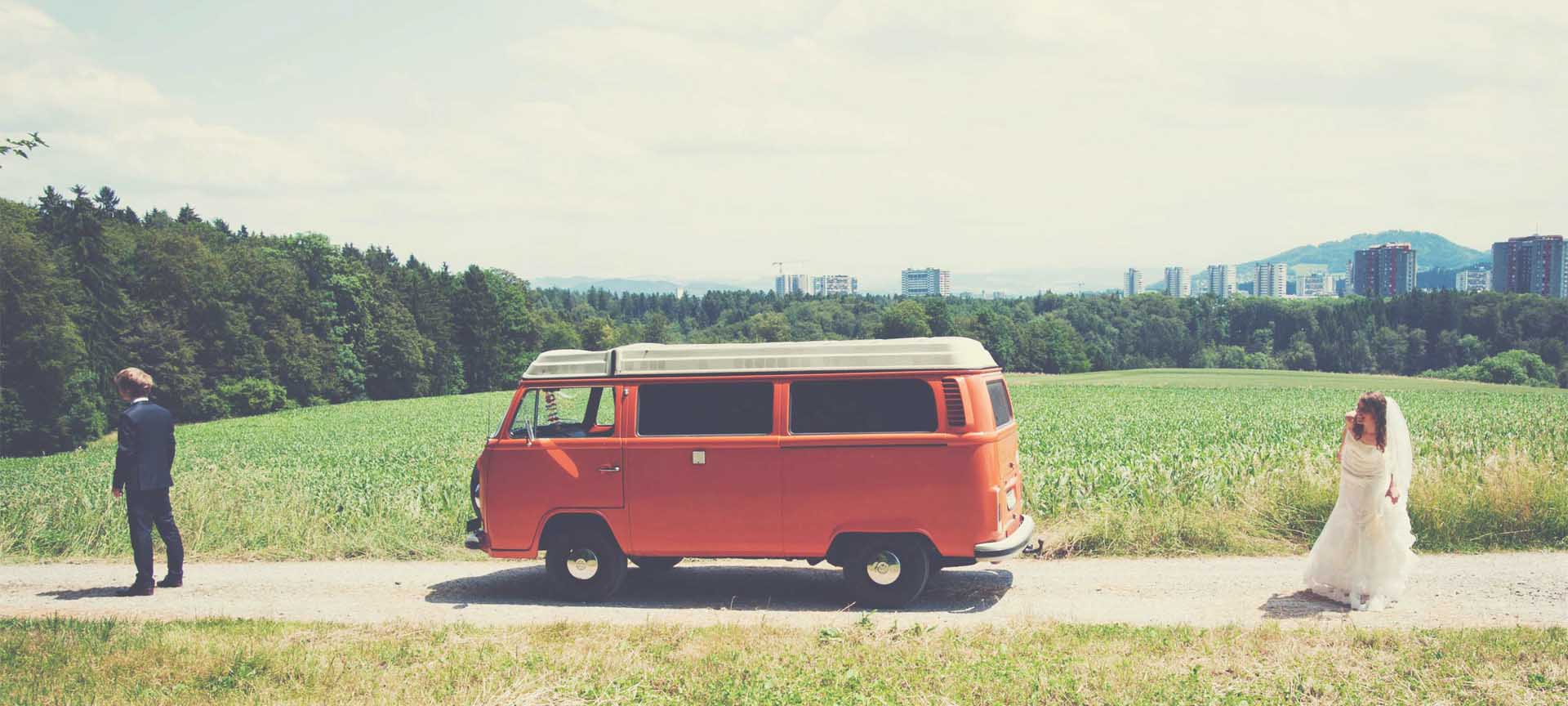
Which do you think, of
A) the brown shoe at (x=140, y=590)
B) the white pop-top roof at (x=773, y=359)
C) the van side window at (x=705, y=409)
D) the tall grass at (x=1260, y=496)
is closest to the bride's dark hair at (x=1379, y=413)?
the tall grass at (x=1260, y=496)

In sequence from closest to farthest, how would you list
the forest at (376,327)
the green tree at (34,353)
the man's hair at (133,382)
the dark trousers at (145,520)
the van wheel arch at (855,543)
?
the van wheel arch at (855,543) < the man's hair at (133,382) < the dark trousers at (145,520) < the green tree at (34,353) < the forest at (376,327)

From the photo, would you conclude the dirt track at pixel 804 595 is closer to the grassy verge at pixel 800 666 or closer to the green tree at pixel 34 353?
the grassy verge at pixel 800 666

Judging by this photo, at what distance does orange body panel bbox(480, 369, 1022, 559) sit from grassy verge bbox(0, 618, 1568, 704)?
1.22 meters

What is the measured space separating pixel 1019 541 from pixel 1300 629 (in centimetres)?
235

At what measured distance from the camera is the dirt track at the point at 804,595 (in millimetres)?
8281

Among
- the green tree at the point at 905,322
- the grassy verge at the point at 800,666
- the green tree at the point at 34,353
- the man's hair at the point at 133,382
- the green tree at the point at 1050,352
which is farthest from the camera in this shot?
the green tree at the point at 1050,352

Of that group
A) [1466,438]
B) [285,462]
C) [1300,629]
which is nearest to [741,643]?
[1300,629]

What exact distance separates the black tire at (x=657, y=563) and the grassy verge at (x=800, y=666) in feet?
7.37

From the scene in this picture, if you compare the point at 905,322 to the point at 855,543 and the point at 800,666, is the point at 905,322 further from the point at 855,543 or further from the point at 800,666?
the point at 800,666

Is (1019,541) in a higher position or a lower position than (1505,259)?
lower

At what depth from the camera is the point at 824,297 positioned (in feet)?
545

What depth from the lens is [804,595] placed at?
9516mm

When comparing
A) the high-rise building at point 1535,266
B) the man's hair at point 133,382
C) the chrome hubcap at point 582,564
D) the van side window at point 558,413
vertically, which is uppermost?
the high-rise building at point 1535,266

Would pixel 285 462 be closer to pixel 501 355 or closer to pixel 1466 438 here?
pixel 1466 438
